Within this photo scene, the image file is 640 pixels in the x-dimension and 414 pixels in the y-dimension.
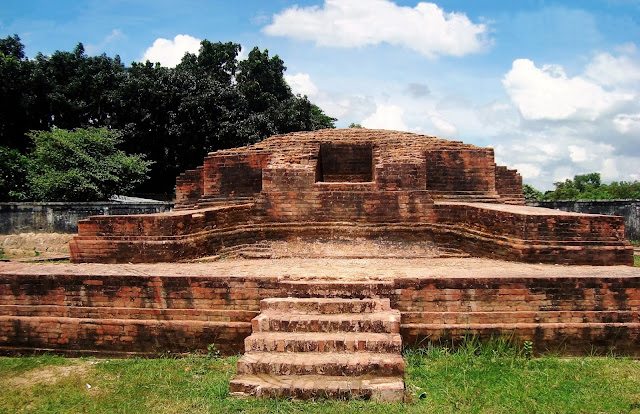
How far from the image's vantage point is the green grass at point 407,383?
12.4 ft

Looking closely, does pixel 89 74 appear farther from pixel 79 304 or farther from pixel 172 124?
pixel 79 304

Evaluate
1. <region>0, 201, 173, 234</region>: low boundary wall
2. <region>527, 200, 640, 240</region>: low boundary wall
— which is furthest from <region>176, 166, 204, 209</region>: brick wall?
<region>527, 200, 640, 240</region>: low boundary wall

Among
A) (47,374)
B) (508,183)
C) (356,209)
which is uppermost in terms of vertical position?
(508,183)

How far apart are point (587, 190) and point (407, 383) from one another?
98.4 feet

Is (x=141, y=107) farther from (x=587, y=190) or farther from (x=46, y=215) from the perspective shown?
(x=587, y=190)

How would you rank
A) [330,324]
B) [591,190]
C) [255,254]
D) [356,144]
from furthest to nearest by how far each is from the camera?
1. [591,190]
2. [356,144]
3. [255,254]
4. [330,324]

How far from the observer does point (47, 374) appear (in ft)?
15.7

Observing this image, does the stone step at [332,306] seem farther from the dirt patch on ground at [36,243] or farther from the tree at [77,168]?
the tree at [77,168]

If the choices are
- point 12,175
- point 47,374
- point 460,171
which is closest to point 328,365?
point 47,374

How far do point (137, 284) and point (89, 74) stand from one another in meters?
22.8

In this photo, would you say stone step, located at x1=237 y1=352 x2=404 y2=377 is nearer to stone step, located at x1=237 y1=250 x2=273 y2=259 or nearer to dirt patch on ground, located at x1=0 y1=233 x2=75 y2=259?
stone step, located at x1=237 y1=250 x2=273 y2=259

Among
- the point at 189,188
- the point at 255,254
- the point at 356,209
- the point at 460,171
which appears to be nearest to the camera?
the point at 255,254

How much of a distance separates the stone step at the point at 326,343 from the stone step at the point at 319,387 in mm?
322

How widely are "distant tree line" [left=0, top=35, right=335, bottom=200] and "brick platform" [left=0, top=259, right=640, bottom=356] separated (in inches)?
701
